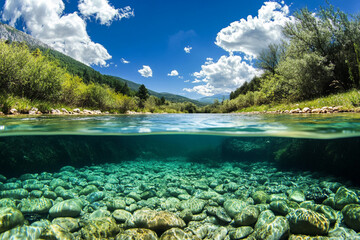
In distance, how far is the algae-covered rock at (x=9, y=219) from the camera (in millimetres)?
3174

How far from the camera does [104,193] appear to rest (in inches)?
184

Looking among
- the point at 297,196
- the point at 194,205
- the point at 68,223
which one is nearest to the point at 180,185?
the point at 194,205

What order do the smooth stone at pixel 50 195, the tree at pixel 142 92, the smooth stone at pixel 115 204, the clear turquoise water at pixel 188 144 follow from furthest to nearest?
the tree at pixel 142 92 → the clear turquoise water at pixel 188 144 → the smooth stone at pixel 50 195 → the smooth stone at pixel 115 204

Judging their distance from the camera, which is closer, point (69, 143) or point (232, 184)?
point (232, 184)

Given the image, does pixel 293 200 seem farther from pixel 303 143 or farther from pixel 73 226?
pixel 73 226

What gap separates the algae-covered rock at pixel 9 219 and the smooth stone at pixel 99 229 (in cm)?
123

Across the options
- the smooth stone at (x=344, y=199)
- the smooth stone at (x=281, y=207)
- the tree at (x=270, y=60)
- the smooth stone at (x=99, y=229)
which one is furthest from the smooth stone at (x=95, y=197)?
the tree at (x=270, y=60)

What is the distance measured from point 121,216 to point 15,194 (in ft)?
10.2

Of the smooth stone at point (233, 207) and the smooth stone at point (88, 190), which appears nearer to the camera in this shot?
the smooth stone at point (233, 207)

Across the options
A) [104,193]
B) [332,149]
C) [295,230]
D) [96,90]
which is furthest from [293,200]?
[96,90]

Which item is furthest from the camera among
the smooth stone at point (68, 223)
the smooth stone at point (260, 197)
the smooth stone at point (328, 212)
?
the smooth stone at point (260, 197)

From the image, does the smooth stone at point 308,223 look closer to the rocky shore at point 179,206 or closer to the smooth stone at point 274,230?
the rocky shore at point 179,206

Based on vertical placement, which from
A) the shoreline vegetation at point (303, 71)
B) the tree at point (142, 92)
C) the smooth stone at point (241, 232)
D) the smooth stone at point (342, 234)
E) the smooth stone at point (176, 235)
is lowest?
the smooth stone at point (241, 232)

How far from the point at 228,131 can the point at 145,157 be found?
4.35m
